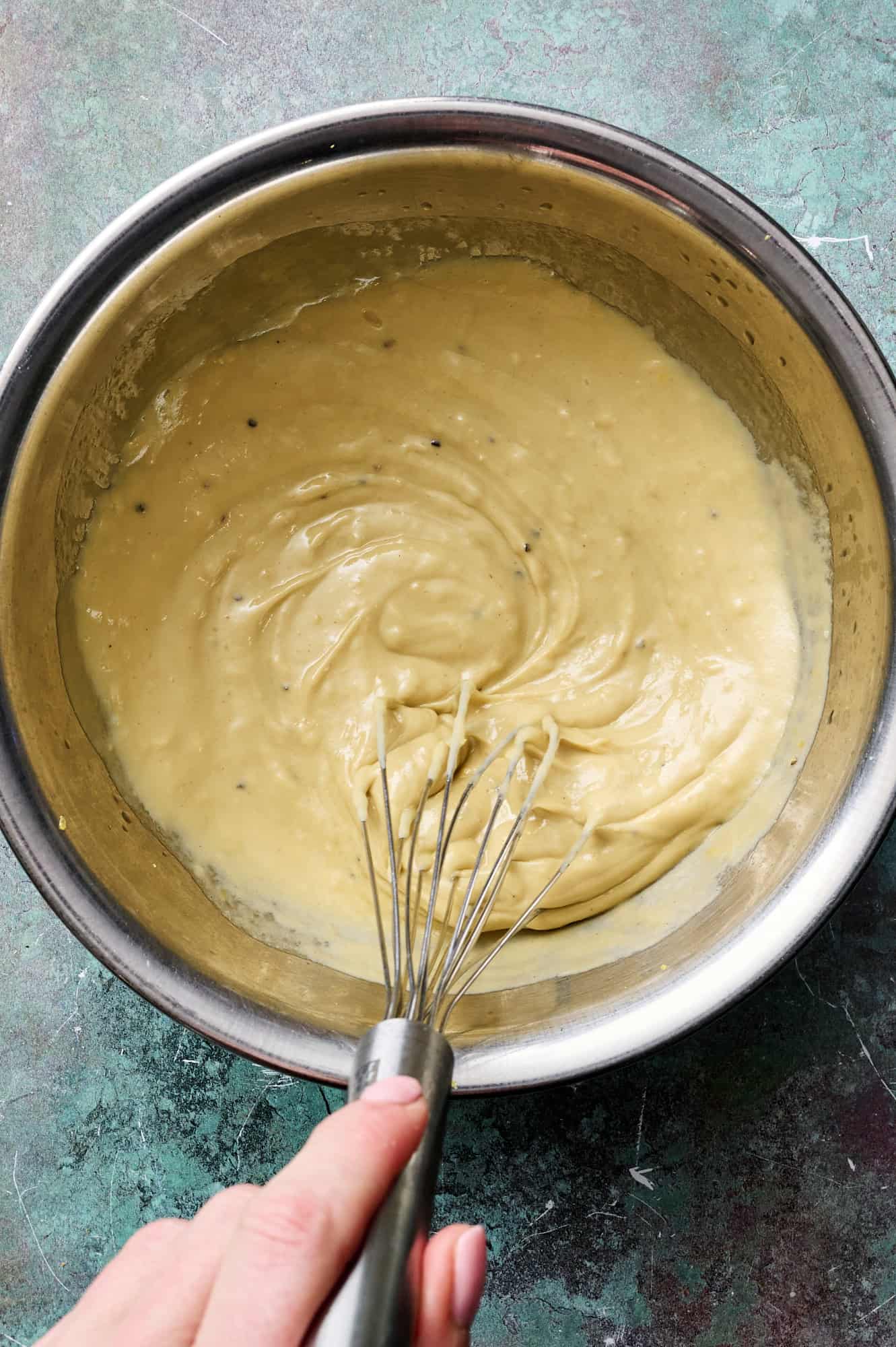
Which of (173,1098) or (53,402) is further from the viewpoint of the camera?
(173,1098)

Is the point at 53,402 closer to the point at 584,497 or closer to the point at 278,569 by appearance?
the point at 278,569

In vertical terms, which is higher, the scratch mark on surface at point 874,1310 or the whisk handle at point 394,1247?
the whisk handle at point 394,1247

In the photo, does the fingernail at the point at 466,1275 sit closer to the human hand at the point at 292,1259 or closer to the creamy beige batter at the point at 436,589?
the human hand at the point at 292,1259

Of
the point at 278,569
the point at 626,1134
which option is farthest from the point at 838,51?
the point at 626,1134

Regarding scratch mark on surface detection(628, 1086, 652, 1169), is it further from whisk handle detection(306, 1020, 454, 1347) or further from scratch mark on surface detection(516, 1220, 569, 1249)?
whisk handle detection(306, 1020, 454, 1347)

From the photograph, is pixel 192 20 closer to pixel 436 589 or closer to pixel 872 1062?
pixel 436 589

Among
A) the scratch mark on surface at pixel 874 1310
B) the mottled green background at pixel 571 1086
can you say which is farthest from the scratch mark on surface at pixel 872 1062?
the scratch mark on surface at pixel 874 1310

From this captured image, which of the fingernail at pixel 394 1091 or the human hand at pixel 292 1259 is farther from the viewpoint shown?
the fingernail at pixel 394 1091

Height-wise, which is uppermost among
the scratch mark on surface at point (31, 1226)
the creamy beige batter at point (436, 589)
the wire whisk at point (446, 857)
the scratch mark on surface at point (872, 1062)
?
the creamy beige batter at point (436, 589)
